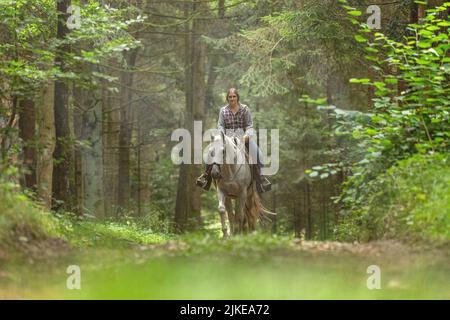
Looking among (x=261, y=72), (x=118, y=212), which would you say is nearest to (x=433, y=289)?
(x=261, y=72)

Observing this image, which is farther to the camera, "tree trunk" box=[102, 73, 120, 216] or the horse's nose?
"tree trunk" box=[102, 73, 120, 216]

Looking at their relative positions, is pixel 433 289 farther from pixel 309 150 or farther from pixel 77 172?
pixel 309 150

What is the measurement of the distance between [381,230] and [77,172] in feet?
43.7

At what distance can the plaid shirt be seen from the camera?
1473 cm

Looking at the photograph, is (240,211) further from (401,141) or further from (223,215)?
(401,141)

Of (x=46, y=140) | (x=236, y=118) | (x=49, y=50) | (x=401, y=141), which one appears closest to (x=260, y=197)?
(x=236, y=118)

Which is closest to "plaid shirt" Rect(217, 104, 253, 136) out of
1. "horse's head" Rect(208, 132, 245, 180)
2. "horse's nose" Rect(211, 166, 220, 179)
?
"horse's head" Rect(208, 132, 245, 180)

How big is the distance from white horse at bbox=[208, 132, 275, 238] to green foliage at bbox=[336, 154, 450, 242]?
3957 mm

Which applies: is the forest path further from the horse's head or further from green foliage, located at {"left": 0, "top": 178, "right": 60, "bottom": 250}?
the horse's head

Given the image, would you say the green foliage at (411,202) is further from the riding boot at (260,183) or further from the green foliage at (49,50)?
the green foliage at (49,50)

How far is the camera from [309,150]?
2888 centimetres

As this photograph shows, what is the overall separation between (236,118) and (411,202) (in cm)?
615

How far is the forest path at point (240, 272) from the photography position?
268 inches

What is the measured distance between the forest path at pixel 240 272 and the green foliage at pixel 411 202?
0.36 metres
